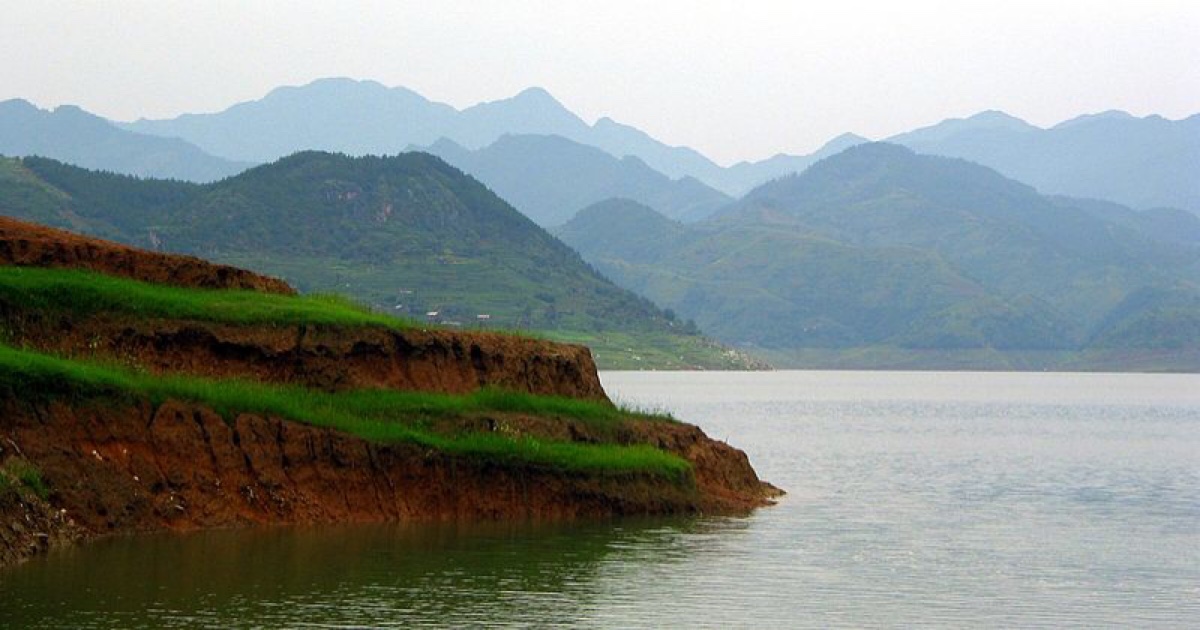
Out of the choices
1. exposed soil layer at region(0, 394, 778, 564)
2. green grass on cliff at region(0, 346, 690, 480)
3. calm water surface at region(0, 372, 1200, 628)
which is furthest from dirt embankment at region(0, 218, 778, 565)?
calm water surface at region(0, 372, 1200, 628)

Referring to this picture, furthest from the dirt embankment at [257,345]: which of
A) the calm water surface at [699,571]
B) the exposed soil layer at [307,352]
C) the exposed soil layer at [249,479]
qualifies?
the calm water surface at [699,571]

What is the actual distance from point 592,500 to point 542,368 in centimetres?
647

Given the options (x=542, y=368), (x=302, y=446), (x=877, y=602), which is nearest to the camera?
(x=877, y=602)

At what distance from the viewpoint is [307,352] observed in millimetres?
57125

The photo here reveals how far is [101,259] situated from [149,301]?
3451mm

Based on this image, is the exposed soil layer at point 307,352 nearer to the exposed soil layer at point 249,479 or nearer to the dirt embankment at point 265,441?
the dirt embankment at point 265,441

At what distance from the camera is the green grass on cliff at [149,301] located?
183 feet

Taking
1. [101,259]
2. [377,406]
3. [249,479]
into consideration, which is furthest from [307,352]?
[101,259]

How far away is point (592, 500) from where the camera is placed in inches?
2274

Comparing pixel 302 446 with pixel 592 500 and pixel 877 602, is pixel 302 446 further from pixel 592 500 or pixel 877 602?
pixel 877 602

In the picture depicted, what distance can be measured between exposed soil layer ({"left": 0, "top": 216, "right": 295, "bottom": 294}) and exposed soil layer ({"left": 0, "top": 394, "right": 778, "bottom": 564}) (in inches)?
355

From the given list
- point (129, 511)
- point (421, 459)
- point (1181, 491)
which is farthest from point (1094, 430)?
point (129, 511)

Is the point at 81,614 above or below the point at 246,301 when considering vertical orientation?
below

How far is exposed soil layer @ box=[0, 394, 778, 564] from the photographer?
48812mm
